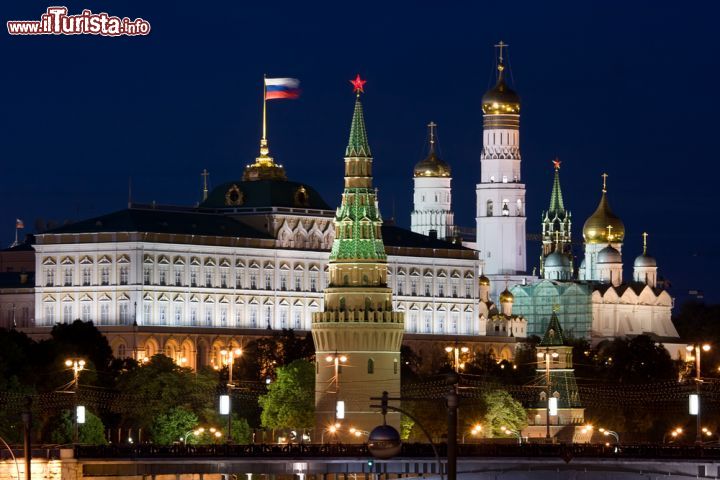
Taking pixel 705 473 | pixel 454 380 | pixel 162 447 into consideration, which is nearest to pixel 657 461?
pixel 705 473

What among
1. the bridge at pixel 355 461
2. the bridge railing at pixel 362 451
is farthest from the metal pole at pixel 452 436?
the bridge railing at pixel 362 451

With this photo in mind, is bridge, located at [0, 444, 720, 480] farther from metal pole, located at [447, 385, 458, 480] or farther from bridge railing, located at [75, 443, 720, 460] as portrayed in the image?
metal pole, located at [447, 385, 458, 480]

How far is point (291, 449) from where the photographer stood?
18262cm

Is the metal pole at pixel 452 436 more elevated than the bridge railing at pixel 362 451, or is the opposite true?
the bridge railing at pixel 362 451

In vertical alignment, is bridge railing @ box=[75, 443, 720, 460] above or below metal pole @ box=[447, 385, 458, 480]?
above

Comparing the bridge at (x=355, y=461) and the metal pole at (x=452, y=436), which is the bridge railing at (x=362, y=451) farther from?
the metal pole at (x=452, y=436)

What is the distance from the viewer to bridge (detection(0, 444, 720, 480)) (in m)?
A: 176

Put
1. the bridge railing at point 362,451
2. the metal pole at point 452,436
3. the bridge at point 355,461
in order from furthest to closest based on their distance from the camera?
1. the bridge railing at point 362,451
2. the bridge at point 355,461
3. the metal pole at point 452,436

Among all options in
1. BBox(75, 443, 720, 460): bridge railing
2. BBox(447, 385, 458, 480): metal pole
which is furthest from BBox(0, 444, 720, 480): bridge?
BBox(447, 385, 458, 480): metal pole

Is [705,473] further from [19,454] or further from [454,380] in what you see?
[454,380]

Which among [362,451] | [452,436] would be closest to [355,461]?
[362,451]

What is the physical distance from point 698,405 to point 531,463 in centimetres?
1064

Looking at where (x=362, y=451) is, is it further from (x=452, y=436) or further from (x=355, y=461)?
(x=452, y=436)

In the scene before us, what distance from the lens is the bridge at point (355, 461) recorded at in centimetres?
17588
